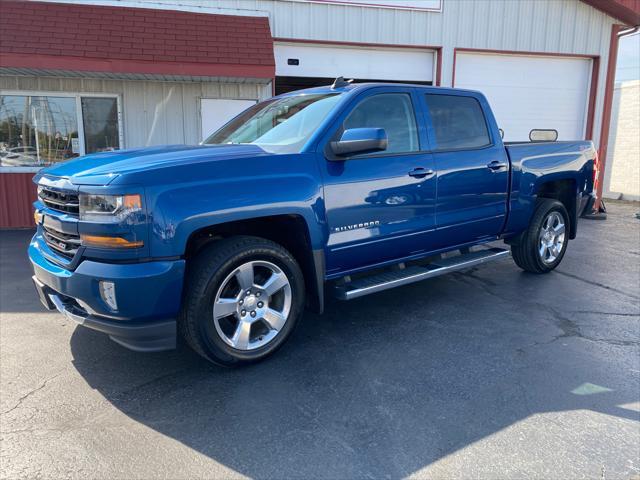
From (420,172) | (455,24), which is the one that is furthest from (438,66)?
(420,172)

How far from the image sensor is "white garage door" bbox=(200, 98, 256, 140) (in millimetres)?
10164

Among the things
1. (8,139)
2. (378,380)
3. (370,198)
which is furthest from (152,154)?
(8,139)

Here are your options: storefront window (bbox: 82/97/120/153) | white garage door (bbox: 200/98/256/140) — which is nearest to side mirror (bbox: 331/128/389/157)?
white garage door (bbox: 200/98/256/140)

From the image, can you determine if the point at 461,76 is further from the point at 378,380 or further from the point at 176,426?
the point at 176,426

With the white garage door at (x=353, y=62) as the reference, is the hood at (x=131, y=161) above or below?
below

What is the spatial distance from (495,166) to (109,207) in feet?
12.1

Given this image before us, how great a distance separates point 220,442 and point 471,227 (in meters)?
3.25

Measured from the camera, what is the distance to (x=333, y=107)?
160 inches

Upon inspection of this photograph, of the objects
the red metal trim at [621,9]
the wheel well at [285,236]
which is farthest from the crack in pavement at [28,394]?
the red metal trim at [621,9]

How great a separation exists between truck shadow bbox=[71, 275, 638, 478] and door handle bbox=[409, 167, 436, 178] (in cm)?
133

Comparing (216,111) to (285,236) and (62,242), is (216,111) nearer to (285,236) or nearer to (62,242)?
(285,236)

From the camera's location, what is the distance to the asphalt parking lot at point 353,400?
8.69 ft

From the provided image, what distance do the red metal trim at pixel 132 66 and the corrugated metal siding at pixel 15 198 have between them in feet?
7.90

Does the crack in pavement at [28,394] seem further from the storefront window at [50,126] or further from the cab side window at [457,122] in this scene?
the storefront window at [50,126]
